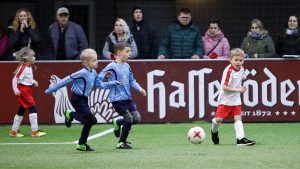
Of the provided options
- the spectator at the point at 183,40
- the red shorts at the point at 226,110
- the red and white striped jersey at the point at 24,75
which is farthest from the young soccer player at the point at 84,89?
the spectator at the point at 183,40

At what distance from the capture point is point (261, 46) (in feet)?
60.6

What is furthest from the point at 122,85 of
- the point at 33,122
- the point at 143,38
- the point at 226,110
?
the point at 143,38

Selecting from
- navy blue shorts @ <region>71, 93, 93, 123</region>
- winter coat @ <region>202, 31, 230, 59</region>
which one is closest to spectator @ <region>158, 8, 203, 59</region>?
winter coat @ <region>202, 31, 230, 59</region>

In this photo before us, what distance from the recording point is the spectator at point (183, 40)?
60.6 ft

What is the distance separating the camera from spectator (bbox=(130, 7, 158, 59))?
18.9 m

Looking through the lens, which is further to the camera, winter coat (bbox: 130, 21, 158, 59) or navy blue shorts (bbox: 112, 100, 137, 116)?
winter coat (bbox: 130, 21, 158, 59)

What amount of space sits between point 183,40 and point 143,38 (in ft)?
2.92

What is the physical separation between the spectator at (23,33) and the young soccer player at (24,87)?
1.84 m

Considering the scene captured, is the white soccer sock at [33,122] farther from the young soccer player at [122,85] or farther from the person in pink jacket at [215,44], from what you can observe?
the person in pink jacket at [215,44]

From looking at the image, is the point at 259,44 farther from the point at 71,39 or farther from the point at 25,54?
the point at 25,54

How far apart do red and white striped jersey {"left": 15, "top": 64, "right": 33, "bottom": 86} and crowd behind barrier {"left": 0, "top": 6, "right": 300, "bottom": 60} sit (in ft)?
6.06

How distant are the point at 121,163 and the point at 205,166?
113cm

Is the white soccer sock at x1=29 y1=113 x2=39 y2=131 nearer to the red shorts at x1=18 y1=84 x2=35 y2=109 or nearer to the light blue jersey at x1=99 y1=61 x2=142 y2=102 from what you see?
the red shorts at x1=18 y1=84 x2=35 y2=109

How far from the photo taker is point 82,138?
13.1 metres
